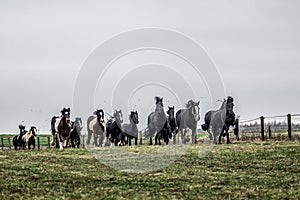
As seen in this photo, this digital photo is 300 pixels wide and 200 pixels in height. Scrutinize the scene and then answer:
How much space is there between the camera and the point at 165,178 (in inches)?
772

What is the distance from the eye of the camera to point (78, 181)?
62.1 ft

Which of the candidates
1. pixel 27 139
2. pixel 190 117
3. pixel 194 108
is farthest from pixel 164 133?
pixel 27 139

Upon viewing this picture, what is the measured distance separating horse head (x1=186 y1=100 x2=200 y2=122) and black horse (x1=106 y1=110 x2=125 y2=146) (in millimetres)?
6050

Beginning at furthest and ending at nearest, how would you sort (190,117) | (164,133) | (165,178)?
(190,117) → (164,133) → (165,178)

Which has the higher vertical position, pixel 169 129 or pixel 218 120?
pixel 218 120

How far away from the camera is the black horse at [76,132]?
46.8 metres

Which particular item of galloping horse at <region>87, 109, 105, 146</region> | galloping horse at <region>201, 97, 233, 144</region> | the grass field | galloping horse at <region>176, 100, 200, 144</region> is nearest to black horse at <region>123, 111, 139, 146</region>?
galloping horse at <region>87, 109, 105, 146</region>

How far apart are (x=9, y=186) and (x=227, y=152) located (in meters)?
13.5

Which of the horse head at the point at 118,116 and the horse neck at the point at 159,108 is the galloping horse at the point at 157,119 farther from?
the horse head at the point at 118,116

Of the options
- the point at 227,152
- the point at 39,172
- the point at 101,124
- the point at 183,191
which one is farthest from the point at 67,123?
the point at 183,191

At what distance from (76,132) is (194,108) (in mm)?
10119

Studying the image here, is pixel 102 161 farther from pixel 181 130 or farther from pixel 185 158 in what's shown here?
Answer: pixel 181 130

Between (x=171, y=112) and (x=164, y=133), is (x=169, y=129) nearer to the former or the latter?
(x=164, y=133)

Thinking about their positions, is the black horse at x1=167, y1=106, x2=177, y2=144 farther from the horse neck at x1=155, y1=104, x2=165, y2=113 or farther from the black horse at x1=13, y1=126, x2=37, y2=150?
the black horse at x1=13, y1=126, x2=37, y2=150
